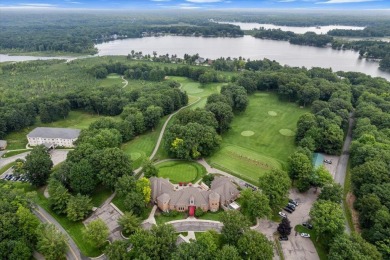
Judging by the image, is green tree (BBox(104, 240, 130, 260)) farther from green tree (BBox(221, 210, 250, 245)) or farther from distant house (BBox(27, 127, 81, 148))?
distant house (BBox(27, 127, 81, 148))

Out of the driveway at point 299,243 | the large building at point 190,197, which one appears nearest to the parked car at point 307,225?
the driveway at point 299,243

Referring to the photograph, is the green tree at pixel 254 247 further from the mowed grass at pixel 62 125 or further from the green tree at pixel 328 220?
the mowed grass at pixel 62 125

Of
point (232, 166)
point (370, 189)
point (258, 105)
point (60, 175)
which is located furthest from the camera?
point (258, 105)

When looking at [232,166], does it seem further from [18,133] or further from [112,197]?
[18,133]

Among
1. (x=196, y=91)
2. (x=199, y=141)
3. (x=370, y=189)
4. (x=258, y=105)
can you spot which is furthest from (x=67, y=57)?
(x=370, y=189)

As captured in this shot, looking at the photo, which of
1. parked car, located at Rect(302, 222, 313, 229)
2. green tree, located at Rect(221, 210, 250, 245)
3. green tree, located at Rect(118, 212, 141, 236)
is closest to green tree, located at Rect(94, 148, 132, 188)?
green tree, located at Rect(118, 212, 141, 236)

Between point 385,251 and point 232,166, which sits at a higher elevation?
point 385,251

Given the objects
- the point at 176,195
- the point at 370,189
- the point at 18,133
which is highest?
the point at 370,189
